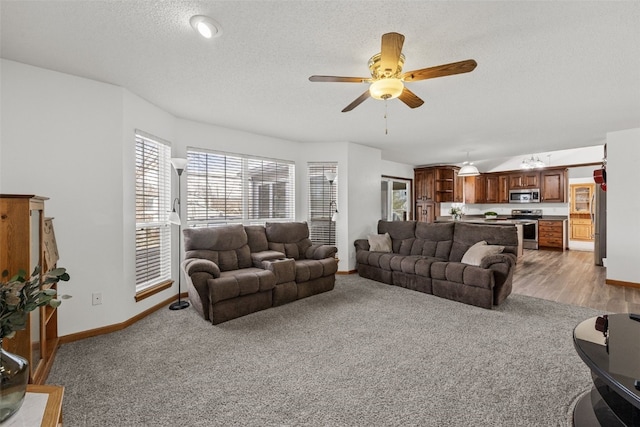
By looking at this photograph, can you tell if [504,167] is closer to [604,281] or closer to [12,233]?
[604,281]

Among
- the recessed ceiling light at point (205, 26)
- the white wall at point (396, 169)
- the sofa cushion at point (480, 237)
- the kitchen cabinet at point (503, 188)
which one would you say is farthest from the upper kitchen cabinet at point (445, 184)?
the recessed ceiling light at point (205, 26)

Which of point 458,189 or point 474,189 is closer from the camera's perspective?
point 458,189

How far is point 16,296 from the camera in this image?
103 cm

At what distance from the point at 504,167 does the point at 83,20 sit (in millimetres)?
10373

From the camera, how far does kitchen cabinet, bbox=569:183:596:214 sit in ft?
27.7

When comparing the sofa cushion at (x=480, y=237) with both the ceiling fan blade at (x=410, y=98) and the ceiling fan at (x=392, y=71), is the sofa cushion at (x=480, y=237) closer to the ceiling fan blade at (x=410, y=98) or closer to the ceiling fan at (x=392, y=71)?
the ceiling fan blade at (x=410, y=98)

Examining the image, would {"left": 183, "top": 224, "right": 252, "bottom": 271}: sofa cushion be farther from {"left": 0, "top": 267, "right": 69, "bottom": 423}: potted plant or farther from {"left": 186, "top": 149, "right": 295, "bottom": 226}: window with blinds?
{"left": 0, "top": 267, "right": 69, "bottom": 423}: potted plant

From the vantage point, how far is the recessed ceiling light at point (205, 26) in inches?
75.2

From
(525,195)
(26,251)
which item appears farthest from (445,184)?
(26,251)

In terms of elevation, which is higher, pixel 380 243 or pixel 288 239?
pixel 288 239

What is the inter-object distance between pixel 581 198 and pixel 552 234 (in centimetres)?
155

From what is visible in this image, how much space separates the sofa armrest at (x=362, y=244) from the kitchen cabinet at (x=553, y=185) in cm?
644

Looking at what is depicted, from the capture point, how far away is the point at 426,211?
838 cm

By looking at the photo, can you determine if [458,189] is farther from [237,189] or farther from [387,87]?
[387,87]
